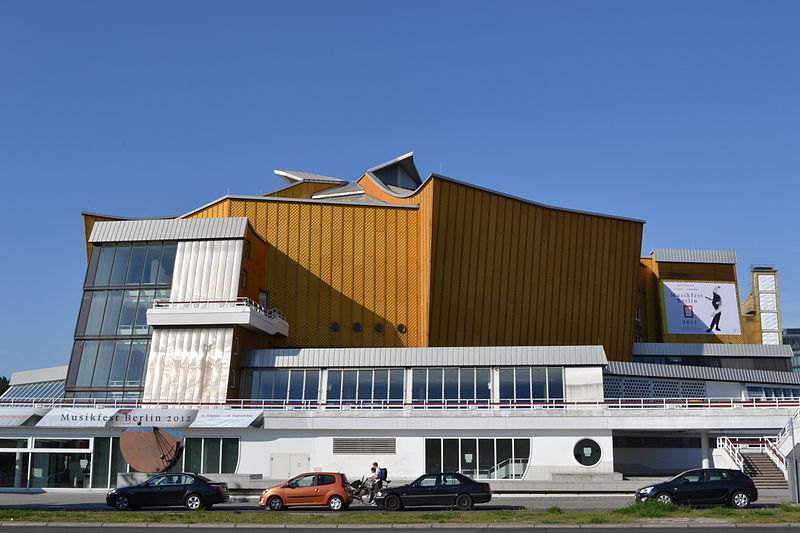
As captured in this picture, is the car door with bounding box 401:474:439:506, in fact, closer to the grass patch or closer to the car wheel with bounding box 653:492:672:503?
the grass patch

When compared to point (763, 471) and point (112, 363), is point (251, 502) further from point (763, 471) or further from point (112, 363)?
point (763, 471)

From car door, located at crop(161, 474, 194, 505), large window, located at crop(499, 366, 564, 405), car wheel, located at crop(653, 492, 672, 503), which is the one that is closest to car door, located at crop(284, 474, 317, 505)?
car door, located at crop(161, 474, 194, 505)

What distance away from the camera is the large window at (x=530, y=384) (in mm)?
46906

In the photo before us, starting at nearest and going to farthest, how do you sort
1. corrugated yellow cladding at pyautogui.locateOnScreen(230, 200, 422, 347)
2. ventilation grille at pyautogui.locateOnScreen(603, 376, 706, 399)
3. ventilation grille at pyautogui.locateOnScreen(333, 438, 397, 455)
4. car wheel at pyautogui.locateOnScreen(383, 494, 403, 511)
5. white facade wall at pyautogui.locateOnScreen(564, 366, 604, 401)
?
1. car wheel at pyautogui.locateOnScreen(383, 494, 403, 511)
2. ventilation grille at pyautogui.locateOnScreen(333, 438, 397, 455)
3. white facade wall at pyautogui.locateOnScreen(564, 366, 604, 401)
4. corrugated yellow cladding at pyautogui.locateOnScreen(230, 200, 422, 347)
5. ventilation grille at pyautogui.locateOnScreen(603, 376, 706, 399)

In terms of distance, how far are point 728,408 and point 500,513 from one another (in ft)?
66.2

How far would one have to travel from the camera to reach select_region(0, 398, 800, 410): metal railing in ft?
140

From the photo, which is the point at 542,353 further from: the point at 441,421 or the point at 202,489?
the point at 202,489

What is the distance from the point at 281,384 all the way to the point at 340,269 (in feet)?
33.4

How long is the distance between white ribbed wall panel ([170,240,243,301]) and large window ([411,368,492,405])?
41.9 ft

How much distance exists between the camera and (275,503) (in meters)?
31.0

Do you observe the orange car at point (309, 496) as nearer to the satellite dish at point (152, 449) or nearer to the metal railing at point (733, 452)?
the satellite dish at point (152, 449)

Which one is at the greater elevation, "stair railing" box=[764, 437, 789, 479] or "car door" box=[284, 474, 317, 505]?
"stair railing" box=[764, 437, 789, 479]

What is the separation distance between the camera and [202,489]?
31.3 m

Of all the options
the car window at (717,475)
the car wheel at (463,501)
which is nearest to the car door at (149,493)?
the car wheel at (463,501)
